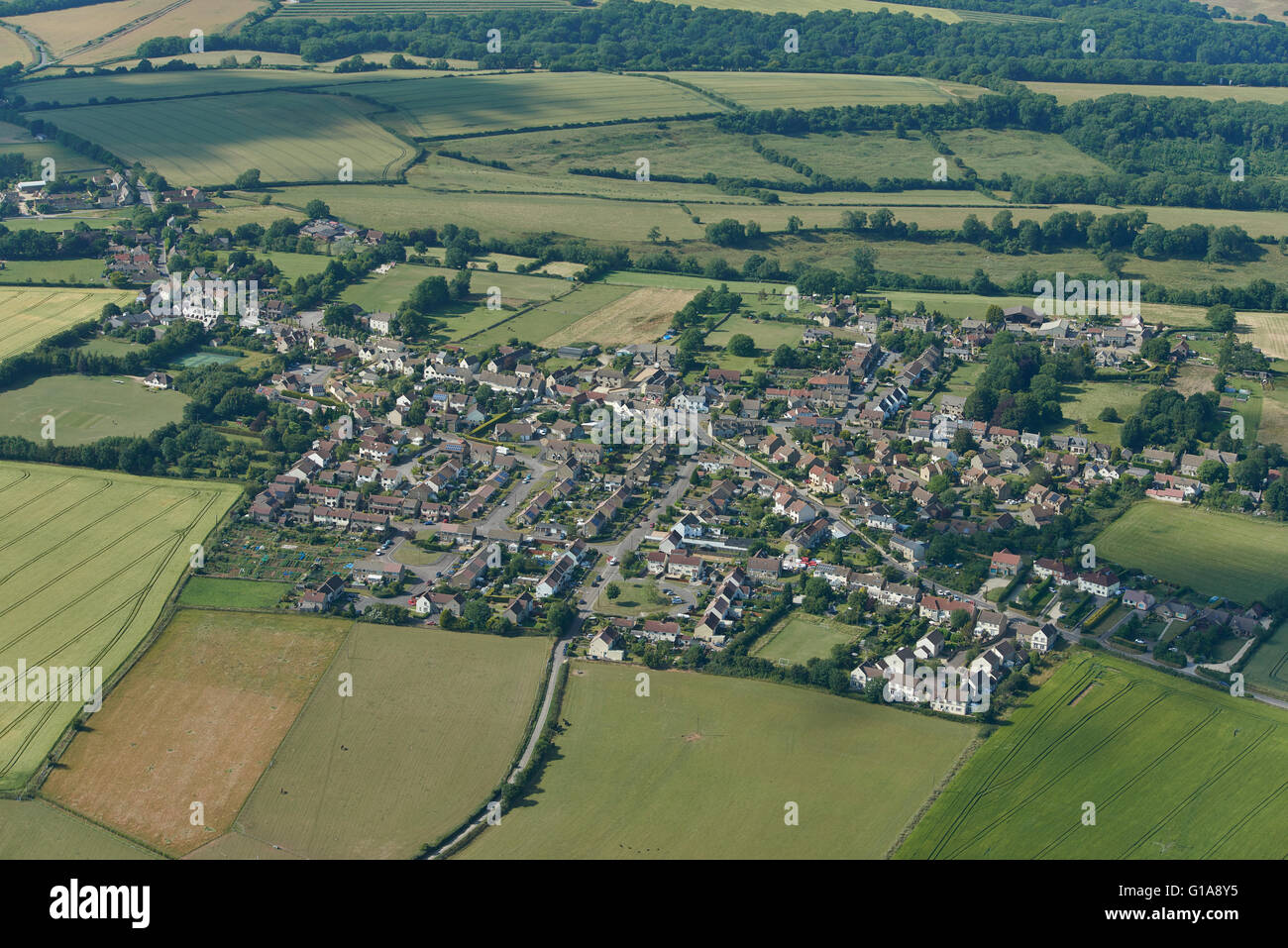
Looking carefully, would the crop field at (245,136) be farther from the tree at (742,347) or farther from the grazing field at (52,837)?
the grazing field at (52,837)

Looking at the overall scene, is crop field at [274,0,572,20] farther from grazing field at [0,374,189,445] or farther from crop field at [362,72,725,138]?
grazing field at [0,374,189,445]

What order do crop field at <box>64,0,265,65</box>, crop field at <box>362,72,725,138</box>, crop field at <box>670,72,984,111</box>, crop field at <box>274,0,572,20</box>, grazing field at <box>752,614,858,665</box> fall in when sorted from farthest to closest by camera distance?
crop field at <box>274,0,572,20</box> → crop field at <box>64,0,265,65</box> → crop field at <box>670,72,984,111</box> → crop field at <box>362,72,725,138</box> → grazing field at <box>752,614,858,665</box>

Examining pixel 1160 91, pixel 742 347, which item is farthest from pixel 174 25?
pixel 1160 91

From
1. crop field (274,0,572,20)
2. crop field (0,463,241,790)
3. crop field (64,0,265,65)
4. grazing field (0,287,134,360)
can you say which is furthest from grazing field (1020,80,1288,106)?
crop field (0,463,241,790)

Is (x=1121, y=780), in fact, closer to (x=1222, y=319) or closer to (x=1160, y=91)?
(x=1222, y=319)

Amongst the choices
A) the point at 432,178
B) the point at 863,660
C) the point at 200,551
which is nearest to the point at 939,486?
the point at 863,660

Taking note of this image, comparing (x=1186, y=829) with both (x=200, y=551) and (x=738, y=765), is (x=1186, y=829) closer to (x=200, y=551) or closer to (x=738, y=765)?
(x=738, y=765)

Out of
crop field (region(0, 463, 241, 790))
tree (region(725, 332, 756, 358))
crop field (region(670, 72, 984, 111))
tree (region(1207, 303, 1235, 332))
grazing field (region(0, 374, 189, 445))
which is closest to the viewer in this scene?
crop field (region(0, 463, 241, 790))
